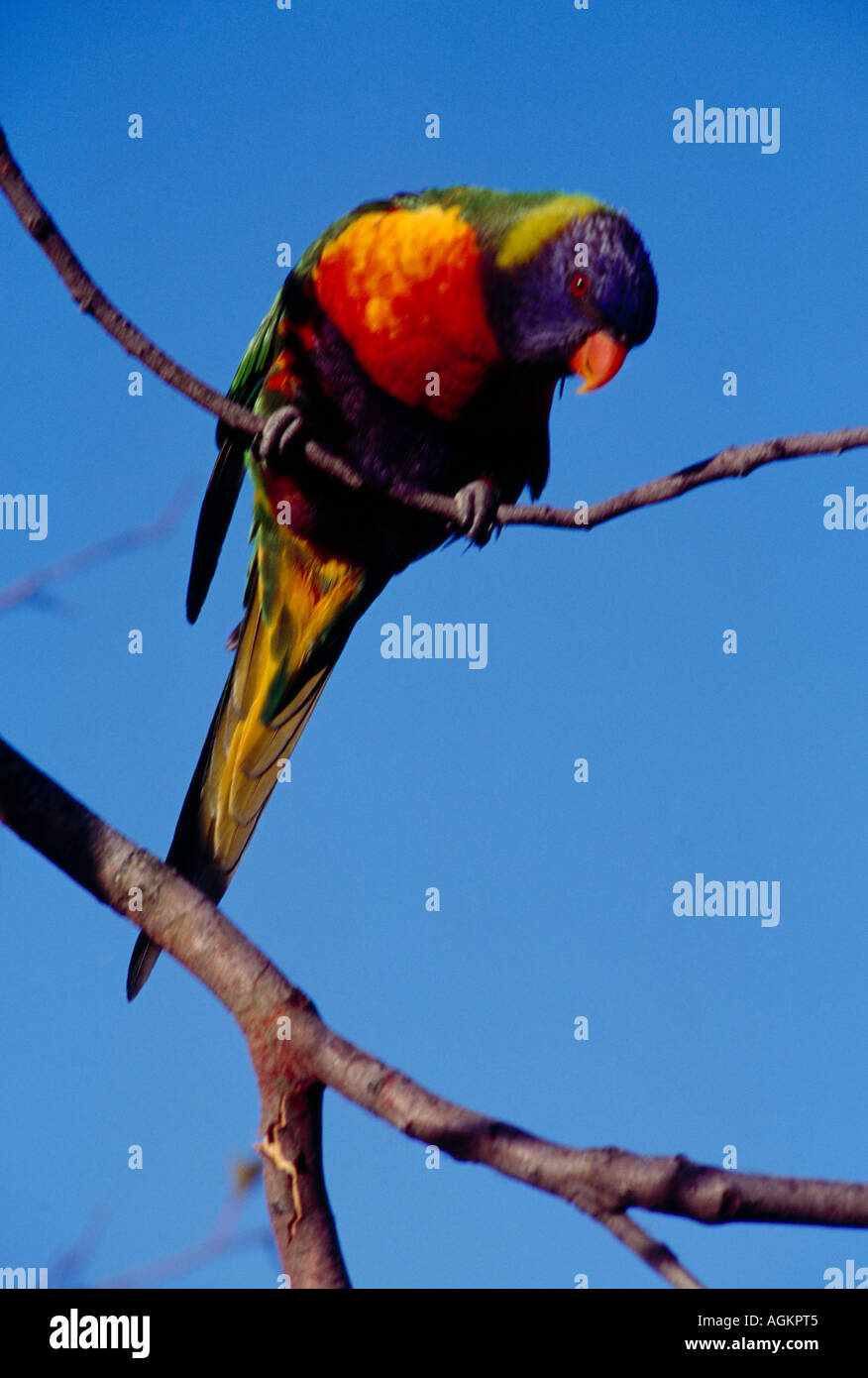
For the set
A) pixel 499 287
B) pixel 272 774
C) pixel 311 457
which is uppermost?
pixel 499 287

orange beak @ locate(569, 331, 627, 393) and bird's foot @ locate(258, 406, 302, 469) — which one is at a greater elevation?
orange beak @ locate(569, 331, 627, 393)

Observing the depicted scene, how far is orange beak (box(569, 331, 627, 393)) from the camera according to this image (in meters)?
2.82

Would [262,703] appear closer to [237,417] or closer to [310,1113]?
[237,417]

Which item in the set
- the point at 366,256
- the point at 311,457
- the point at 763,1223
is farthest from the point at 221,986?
the point at 366,256

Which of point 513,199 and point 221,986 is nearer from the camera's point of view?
point 221,986

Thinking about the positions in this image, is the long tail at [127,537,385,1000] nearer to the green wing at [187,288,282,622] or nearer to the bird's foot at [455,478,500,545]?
the green wing at [187,288,282,622]

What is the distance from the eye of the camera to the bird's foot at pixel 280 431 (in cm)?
266

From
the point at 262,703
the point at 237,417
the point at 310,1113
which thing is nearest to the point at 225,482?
the point at 262,703

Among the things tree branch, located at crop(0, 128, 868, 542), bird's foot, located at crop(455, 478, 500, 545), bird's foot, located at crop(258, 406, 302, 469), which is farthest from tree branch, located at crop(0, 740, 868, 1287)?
bird's foot, located at crop(455, 478, 500, 545)

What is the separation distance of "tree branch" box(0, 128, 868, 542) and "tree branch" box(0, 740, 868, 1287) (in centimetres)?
63
